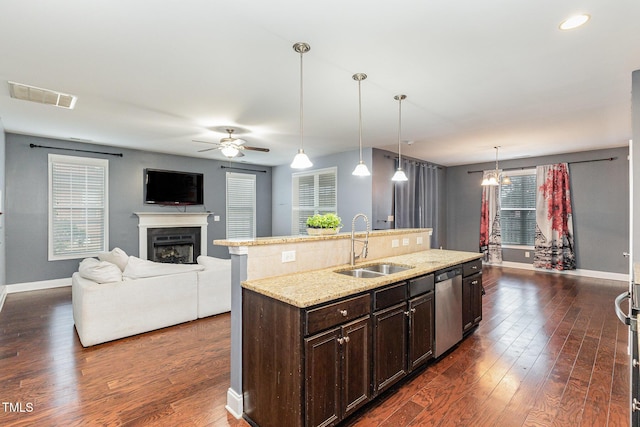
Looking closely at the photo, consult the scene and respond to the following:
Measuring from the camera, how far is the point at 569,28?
6.95 feet

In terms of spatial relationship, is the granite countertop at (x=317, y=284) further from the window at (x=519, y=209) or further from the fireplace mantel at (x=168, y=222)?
the window at (x=519, y=209)

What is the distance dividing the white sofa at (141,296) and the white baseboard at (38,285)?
2437 millimetres

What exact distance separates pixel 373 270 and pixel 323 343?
1.32 m

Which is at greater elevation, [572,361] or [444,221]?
[444,221]

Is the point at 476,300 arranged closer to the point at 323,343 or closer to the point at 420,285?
the point at 420,285

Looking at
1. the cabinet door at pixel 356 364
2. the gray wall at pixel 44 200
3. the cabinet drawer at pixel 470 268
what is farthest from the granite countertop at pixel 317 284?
the gray wall at pixel 44 200

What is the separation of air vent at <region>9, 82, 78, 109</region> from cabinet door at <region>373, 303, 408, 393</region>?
12.9 feet

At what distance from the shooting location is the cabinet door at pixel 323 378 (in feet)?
5.74

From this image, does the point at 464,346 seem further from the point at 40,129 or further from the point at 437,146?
the point at 40,129

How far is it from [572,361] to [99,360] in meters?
4.44

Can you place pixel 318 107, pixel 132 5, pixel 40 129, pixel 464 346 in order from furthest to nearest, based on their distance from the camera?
pixel 40 129 < pixel 318 107 < pixel 464 346 < pixel 132 5

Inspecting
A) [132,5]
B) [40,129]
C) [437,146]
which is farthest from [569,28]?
[40,129]

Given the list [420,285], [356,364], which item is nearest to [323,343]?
[356,364]

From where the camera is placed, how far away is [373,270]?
9.90 feet
